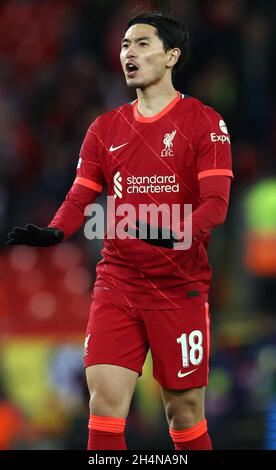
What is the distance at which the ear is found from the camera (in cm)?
504

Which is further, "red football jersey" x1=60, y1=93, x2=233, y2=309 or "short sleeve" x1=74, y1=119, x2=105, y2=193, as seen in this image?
"short sleeve" x1=74, y1=119, x2=105, y2=193

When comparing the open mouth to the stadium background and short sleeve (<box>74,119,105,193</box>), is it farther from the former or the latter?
the stadium background

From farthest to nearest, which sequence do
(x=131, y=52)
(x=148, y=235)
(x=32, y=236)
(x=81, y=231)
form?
(x=81, y=231)
(x=131, y=52)
(x=32, y=236)
(x=148, y=235)

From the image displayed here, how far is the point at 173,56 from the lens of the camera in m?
5.07

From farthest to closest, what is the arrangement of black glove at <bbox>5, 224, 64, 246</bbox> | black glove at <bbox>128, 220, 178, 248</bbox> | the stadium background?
the stadium background
black glove at <bbox>5, 224, 64, 246</bbox>
black glove at <bbox>128, 220, 178, 248</bbox>

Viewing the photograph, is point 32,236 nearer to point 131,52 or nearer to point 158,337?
point 158,337

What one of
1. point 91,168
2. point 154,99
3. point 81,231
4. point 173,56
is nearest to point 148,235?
point 91,168

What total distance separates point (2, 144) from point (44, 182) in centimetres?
54

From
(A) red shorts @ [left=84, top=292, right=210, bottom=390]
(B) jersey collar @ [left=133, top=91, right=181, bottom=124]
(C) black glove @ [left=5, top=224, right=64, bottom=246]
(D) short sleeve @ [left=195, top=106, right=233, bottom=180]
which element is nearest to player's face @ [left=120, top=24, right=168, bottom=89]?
(B) jersey collar @ [left=133, top=91, right=181, bottom=124]

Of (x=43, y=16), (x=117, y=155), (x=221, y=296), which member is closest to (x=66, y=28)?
(x=43, y=16)

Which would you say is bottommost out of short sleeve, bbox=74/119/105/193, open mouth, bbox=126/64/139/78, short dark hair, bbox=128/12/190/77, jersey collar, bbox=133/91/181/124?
short sleeve, bbox=74/119/105/193

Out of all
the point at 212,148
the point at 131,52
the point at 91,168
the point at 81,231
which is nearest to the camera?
the point at 212,148

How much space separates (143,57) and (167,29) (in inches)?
8.3

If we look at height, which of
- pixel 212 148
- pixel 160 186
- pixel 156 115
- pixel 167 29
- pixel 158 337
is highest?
pixel 167 29
